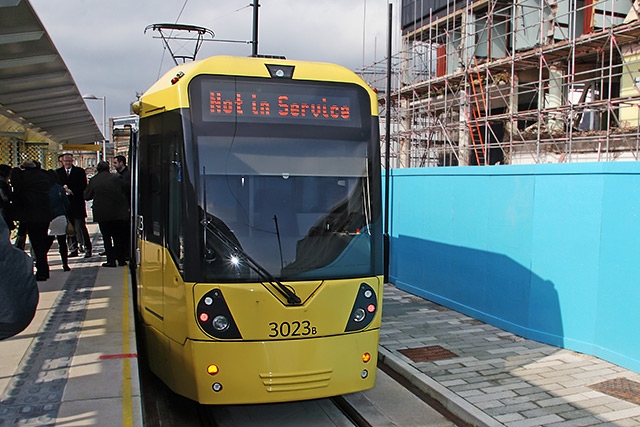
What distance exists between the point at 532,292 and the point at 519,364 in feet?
4.06

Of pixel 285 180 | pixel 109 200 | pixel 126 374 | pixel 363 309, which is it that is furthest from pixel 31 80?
pixel 363 309

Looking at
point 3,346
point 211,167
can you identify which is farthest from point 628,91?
point 3,346

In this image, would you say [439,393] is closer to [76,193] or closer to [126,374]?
[126,374]

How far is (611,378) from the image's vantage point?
232 inches

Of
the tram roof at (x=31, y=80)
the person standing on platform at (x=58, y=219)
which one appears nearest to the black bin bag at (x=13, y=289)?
the tram roof at (x=31, y=80)

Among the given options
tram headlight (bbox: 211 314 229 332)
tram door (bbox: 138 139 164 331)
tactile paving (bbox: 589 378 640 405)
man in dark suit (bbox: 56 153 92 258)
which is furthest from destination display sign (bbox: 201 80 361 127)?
man in dark suit (bbox: 56 153 92 258)

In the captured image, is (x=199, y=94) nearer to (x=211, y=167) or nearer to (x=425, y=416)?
(x=211, y=167)

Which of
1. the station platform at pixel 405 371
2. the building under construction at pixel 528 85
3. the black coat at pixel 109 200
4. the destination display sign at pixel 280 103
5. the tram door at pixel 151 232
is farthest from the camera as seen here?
the building under construction at pixel 528 85

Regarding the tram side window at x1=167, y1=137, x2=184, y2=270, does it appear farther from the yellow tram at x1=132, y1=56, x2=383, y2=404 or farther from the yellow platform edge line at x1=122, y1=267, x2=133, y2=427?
the yellow platform edge line at x1=122, y1=267, x2=133, y2=427

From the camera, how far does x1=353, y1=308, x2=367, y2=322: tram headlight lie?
4.80m

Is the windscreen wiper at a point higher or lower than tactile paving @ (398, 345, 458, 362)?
higher

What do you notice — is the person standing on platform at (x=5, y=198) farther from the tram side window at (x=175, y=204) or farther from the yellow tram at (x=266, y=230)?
the tram side window at (x=175, y=204)

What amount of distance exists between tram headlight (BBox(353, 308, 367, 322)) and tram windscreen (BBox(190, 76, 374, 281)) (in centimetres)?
30

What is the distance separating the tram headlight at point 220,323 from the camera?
14.6 feet
